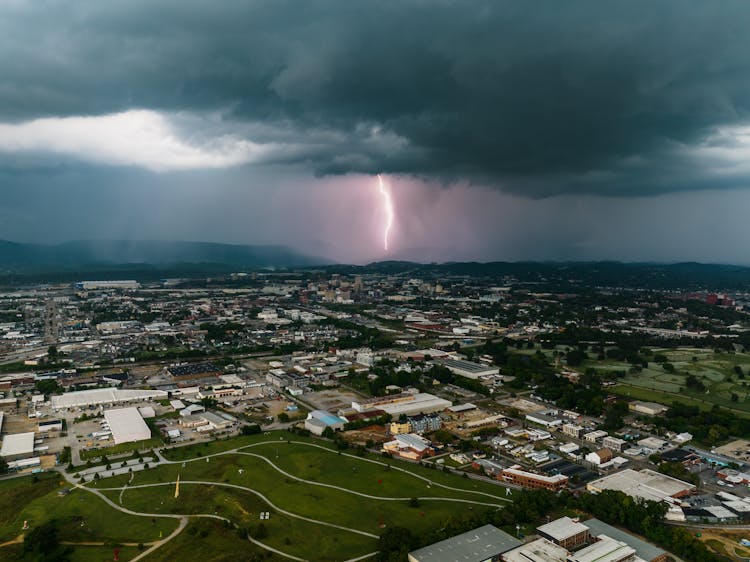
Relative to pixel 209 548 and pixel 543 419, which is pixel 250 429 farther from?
pixel 543 419

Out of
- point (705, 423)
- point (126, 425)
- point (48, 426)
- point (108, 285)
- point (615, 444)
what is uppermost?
point (108, 285)

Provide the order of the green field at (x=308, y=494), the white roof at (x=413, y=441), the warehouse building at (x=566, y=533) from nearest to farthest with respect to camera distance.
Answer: the warehouse building at (x=566, y=533)
the green field at (x=308, y=494)
the white roof at (x=413, y=441)

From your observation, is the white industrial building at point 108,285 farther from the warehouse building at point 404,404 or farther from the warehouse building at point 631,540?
the warehouse building at point 631,540

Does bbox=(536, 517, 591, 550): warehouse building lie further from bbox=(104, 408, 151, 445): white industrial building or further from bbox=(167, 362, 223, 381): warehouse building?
bbox=(167, 362, 223, 381): warehouse building

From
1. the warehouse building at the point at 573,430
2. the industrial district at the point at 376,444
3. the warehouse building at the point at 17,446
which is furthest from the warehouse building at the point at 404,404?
the warehouse building at the point at 17,446

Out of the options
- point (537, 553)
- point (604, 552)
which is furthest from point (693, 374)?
point (537, 553)

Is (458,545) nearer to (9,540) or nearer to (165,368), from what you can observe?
(9,540)

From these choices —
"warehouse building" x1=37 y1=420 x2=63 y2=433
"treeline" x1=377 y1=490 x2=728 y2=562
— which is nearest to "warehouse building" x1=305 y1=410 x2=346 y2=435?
"treeline" x1=377 y1=490 x2=728 y2=562
